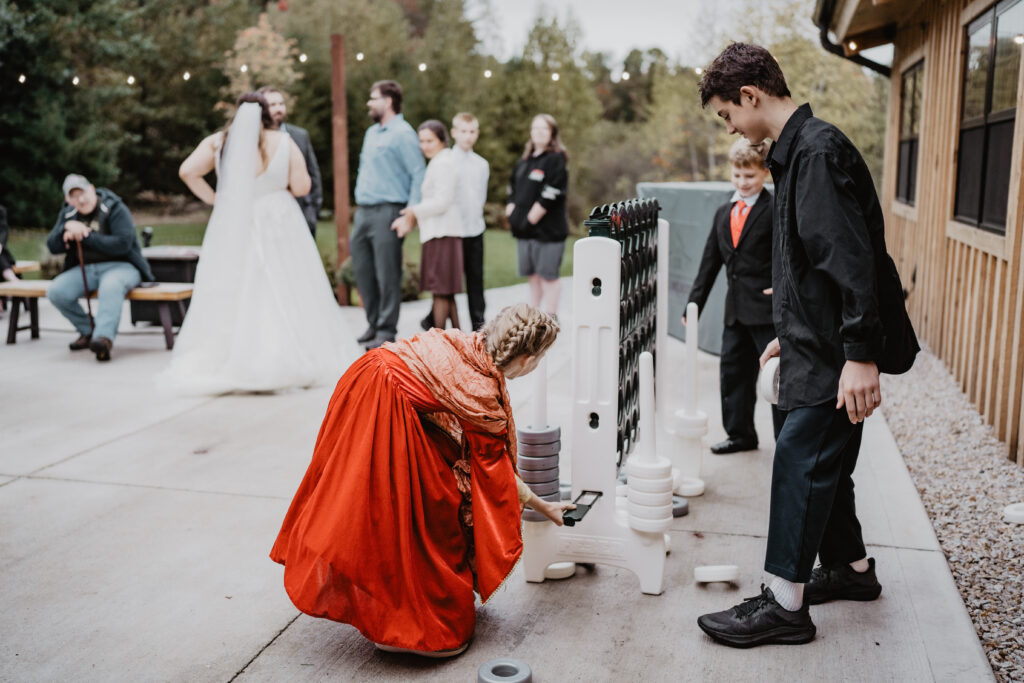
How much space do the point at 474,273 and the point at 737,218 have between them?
152 inches

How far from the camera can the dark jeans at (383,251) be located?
7.63 meters

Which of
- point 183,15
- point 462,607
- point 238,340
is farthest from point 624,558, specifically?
point 183,15

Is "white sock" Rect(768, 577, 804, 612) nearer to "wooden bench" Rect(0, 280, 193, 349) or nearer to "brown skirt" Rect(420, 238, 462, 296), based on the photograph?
"brown skirt" Rect(420, 238, 462, 296)

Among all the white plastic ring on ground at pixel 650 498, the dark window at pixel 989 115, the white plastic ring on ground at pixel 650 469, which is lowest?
the white plastic ring on ground at pixel 650 498

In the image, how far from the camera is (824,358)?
2.74 meters

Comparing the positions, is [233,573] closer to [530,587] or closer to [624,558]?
[530,587]

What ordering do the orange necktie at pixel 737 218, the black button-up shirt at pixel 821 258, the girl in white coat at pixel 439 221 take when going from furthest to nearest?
the girl in white coat at pixel 439 221 < the orange necktie at pixel 737 218 < the black button-up shirt at pixel 821 258

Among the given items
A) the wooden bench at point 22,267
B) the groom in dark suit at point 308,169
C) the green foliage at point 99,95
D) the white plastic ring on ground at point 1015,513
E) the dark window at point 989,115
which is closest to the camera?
the white plastic ring on ground at point 1015,513

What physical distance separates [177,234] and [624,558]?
58.3 ft

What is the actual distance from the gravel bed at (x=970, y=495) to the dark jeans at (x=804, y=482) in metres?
0.69

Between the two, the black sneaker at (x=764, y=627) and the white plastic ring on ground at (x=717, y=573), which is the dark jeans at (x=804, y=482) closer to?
the black sneaker at (x=764, y=627)

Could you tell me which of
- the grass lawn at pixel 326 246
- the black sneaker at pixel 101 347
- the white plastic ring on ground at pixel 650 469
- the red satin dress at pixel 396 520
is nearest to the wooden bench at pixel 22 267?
the black sneaker at pixel 101 347

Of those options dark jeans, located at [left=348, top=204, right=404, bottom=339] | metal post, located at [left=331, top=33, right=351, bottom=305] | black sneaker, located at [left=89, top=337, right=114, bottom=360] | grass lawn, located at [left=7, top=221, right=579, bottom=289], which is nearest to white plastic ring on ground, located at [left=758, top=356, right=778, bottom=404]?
dark jeans, located at [left=348, top=204, right=404, bottom=339]

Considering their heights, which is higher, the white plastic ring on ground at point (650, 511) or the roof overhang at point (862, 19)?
the roof overhang at point (862, 19)
